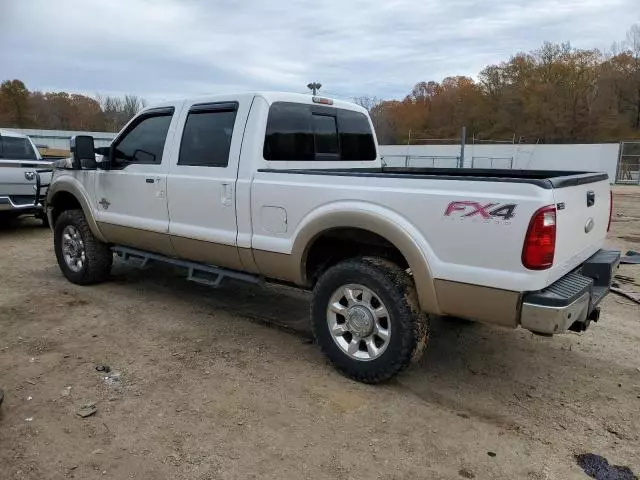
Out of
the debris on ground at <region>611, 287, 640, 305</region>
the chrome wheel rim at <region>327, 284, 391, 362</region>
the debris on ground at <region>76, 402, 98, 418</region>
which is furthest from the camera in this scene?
the debris on ground at <region>611, 287, 640, 305</region>

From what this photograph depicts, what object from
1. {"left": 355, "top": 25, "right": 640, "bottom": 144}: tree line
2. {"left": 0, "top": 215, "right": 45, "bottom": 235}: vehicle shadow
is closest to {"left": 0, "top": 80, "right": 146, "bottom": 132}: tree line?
{"left": 355, "top": 25, "right": 640, "bottom": 144}: tree line

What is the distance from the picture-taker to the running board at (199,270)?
462 centimetres

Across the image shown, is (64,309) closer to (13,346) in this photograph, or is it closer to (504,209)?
(13,346)

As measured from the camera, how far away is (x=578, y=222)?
3363 millimetres

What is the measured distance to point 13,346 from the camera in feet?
14.5

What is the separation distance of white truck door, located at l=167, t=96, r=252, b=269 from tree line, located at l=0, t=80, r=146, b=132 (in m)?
49.7

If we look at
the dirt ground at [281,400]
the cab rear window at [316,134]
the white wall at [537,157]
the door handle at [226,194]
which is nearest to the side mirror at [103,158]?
the dirt ground at [281,400]

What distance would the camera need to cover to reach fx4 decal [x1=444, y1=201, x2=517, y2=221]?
2959 mm

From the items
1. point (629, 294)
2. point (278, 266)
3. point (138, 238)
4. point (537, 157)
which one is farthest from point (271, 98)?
point (537, 157)

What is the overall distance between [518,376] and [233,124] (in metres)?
2.98

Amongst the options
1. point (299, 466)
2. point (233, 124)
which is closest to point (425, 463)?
point (299, 466)

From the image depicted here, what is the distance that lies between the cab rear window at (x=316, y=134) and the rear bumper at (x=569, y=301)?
7.67 feet

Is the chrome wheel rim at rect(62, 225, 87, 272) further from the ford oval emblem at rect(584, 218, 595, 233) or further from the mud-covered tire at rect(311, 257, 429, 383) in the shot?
the ford oval emblem at rect(584, 218, 595, 233)

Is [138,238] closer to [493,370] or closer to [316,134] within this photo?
[316,134]
